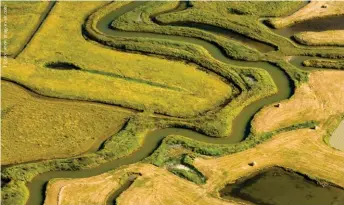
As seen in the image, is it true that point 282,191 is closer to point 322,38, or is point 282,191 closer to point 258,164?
point 258,164

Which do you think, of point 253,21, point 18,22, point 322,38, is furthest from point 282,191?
point 18,22

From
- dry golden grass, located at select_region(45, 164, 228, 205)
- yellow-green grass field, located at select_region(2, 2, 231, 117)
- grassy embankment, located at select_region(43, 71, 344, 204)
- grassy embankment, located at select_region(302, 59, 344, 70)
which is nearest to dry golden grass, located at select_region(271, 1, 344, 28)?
grassy embankment, located at select_region(302, 59, 344, 70)

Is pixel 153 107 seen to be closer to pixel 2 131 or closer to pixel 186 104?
pixel 186 104

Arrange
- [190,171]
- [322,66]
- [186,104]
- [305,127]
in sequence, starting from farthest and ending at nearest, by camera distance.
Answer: [322,66]
[186,104]
[305,127]
[190,171]

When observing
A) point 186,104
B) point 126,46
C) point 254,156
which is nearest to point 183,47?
point 126,46

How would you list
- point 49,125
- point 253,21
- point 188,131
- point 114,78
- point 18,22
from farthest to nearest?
point 18,22 → point 253,21 → point 114,78 → point 49,125 → point 188,131

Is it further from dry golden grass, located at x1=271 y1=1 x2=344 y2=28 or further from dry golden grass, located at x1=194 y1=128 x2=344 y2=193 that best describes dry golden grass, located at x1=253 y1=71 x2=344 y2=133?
dry golden grass, located at x1=271 y1=1 x2=344 y2=28
